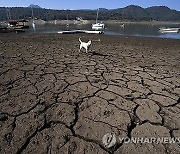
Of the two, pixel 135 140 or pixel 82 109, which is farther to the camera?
pixel 82 109

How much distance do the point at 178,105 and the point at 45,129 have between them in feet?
8.42

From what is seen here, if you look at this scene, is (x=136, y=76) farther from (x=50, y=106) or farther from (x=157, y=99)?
(x=50, y=106)

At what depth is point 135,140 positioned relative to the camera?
103 inches

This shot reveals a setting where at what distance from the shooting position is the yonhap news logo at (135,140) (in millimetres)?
2574

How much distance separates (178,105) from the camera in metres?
3.63

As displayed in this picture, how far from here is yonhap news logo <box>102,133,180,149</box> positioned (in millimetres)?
2574

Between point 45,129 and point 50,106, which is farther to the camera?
point 50,106

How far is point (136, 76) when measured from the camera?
5.12 m

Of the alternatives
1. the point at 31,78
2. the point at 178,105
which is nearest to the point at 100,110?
the point at 178,105

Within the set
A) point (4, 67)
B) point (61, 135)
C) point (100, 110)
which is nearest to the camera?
point (61, 135)

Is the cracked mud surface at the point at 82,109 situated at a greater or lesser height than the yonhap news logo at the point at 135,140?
greater

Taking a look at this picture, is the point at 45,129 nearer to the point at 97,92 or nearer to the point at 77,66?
the point at 97,92

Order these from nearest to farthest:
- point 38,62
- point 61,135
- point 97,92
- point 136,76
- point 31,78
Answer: point 61,135
point 97,92
point 31,78
point 136,76
point 38,62

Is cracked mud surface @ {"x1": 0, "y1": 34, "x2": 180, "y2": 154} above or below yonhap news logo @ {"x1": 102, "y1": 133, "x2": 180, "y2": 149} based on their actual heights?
above
